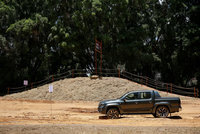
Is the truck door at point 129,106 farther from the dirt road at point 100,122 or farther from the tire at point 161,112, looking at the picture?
the tire at point 161,112

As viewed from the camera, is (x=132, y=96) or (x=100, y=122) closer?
(x=100, y=122)

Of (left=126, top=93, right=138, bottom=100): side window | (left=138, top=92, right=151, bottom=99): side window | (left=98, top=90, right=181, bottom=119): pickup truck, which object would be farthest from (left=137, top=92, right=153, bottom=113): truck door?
(left=126, top=93, right=138, bottom=100): side window

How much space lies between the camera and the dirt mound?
25.3 metres

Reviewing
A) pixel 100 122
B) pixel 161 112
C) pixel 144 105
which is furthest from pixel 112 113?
pixel 161 112

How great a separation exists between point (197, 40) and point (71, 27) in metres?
20.6

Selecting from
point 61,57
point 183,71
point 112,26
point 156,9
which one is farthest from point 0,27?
point 183,71

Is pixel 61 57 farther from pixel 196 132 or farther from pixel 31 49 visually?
pixel 196 132

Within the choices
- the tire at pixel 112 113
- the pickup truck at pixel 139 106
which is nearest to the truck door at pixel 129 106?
the pickup truck at pixel 139 106

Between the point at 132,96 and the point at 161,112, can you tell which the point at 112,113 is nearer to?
the point at 132,96

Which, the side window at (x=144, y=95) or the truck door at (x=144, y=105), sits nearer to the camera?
the truck door at (x=144, y=105)

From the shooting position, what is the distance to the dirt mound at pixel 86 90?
25322 millimetres

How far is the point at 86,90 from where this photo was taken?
26.4m

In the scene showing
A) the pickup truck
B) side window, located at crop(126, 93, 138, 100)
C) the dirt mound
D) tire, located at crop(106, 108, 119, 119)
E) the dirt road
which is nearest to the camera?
the dirt road

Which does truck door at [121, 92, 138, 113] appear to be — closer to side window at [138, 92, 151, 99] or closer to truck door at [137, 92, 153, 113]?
truck door at [137, 92, 153, 113]
